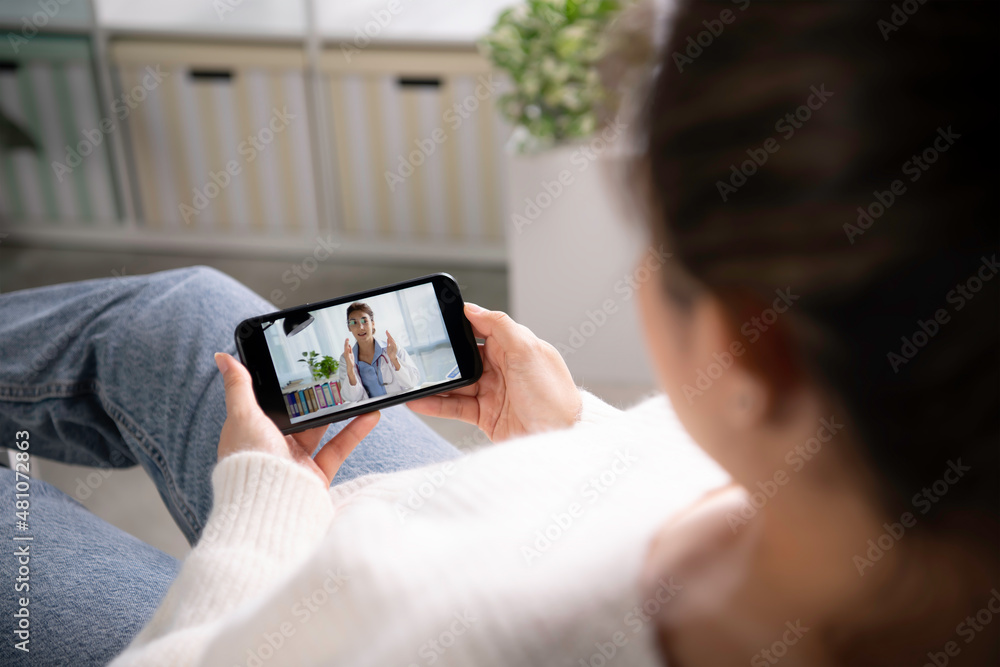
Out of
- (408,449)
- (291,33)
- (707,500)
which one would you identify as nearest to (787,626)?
(707,500)

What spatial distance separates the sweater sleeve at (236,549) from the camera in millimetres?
495

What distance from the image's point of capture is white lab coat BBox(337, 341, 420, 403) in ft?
2.35

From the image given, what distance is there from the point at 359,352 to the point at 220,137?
1.45 meters

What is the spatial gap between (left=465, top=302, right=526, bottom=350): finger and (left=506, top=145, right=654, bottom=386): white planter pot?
76 cm
